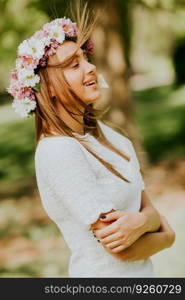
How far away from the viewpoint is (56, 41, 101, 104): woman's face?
80.0 inches

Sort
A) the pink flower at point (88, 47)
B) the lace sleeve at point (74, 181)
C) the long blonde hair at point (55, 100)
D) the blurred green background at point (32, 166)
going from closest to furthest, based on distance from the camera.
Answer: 1. the lace sleeve at point (74, 181)
2. the long blonde hair at point (55, 100)
3. the pink flower at point (88, 47)
4. the blurred green background at point (32, 166)

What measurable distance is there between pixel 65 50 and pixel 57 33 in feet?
0.30

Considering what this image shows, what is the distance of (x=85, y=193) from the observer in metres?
1.90

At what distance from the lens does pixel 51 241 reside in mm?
6121

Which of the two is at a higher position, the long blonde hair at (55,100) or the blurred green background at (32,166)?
the long blonde hair at (55,100)

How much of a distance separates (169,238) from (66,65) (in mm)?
845

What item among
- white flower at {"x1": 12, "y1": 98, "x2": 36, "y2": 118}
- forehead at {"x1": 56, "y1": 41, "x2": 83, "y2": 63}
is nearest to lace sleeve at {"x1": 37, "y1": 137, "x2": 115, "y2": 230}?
white flower at {"x1": 12, "y1": 98, "x2": 36, "y2": 118}

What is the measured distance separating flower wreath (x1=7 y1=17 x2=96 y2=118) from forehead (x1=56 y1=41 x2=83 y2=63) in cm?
2

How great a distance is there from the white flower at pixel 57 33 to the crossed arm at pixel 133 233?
2.34 ft

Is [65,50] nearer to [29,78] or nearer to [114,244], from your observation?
[29,78]

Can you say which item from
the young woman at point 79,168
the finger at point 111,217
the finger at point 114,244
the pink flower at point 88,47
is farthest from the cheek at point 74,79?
the finger at point 114,244

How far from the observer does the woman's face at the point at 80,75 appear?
6.67 ft

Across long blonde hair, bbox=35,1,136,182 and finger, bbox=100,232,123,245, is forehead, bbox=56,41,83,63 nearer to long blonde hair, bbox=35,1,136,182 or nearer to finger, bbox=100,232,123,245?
long blonde hair, bbox=35,1,136,182

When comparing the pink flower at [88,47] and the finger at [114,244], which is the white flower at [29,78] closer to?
the pink flower at [88,47]
